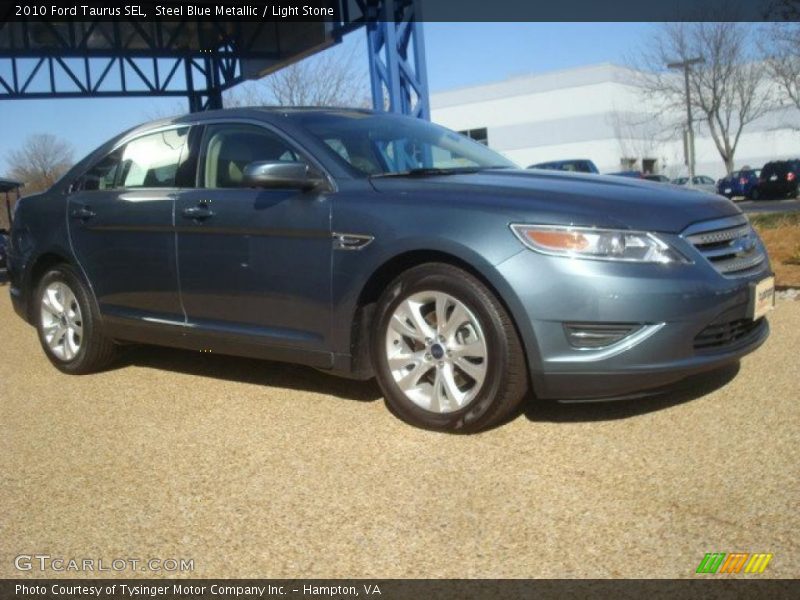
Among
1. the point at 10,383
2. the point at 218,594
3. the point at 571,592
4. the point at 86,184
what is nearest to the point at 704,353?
the point at 571,592

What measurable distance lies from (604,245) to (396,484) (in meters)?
1.30

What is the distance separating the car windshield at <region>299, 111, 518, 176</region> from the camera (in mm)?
4598

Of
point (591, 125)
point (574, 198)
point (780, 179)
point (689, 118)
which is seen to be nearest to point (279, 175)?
point (574, 198)

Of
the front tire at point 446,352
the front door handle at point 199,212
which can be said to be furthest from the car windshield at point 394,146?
the front tire at point 446,352

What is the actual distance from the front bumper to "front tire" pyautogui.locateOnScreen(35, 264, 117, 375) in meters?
3.02

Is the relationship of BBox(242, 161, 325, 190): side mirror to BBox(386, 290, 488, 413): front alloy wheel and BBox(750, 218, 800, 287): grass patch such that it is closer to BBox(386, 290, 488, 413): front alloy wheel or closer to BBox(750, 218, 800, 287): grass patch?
BBox(386, 290, 488, 413): front alloy wheel

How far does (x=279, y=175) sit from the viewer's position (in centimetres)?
425

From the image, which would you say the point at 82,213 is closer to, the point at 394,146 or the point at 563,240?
the point at 394,146

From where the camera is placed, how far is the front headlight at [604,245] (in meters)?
3.65

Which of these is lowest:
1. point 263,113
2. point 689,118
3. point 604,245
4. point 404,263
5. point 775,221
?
point 775,221

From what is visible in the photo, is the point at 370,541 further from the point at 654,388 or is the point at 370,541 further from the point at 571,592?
the point at 654,388

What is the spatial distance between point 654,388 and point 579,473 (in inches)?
23.0

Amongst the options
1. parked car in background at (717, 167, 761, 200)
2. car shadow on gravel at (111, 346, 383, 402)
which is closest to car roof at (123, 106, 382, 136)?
car shadow on gravel at (111, 346, 383, 402)

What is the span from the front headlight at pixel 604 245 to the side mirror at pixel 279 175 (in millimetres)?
1251
